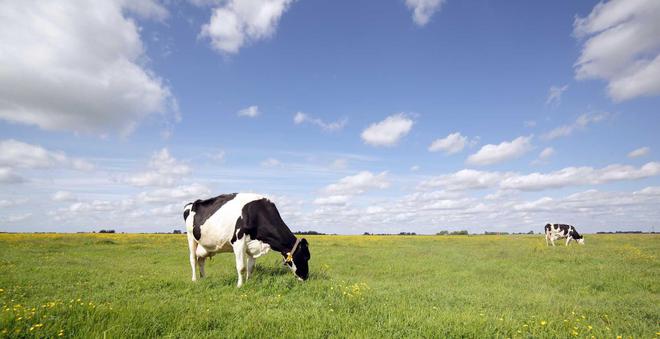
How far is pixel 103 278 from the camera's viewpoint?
44.9 ft

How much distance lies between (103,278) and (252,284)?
7.32m

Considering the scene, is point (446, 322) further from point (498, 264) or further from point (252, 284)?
point (498, 264)

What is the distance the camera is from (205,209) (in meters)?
12.1

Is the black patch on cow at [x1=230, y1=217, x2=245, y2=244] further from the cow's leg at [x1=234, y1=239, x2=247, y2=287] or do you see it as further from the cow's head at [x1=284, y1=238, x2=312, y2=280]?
the cow's head at [x1=284, y1=238, x2=312, y2=280]

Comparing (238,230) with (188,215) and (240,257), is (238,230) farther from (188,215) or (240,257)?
(188,215)

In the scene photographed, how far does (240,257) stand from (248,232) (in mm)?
771

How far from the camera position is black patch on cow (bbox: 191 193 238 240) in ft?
38.8

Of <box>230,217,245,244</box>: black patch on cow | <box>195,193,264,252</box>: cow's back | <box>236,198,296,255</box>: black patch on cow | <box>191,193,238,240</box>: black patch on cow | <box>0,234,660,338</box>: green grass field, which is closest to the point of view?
<box>0,234,660,338</box>: green grass field

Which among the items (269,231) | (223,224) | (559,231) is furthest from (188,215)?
(559,231)

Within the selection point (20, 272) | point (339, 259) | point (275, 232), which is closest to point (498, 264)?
point (339, 259)

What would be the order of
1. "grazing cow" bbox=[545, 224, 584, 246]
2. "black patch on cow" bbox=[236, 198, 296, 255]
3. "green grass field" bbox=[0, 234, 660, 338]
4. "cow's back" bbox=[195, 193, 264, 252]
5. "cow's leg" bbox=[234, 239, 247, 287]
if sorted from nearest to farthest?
1. "green grass field" bbox=[0, 234, 660, 338]
2. "cow's leg" bbox=[234, 239, 247, 287]
3. "black patch on cow" bbox=[236, 198, 296, 255]
4. "cow's back" bbox=[195, 193, 264, 252]
5. "grazing cow" bbox=[545, 224, 584, 246]

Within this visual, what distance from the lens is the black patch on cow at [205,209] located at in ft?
38.8

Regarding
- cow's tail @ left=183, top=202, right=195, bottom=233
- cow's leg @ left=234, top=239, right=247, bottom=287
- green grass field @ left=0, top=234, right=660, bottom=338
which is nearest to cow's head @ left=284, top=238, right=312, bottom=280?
green grass field @ left=0, top=234, right=660, bottom=338

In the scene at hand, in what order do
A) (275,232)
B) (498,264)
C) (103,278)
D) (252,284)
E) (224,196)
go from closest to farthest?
(252,284)
(275,232)
(224,196)
(103,278)
(498,264)
